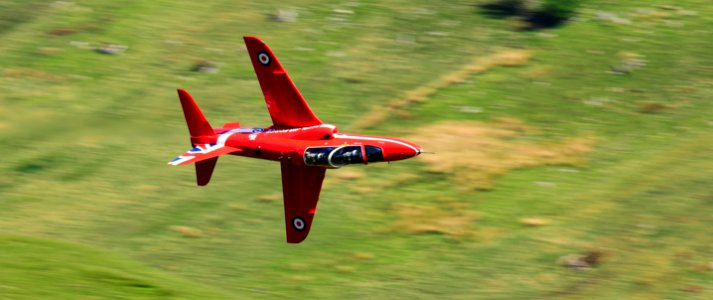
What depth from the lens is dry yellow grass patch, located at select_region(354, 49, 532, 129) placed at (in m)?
59.0

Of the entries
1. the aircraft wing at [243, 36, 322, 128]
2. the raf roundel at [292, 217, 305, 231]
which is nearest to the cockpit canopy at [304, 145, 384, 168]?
the aircraft wing at [243, 36, 322, 128]

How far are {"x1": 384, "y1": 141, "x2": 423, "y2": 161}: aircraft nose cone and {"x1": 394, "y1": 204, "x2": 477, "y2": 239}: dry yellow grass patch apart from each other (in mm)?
18034

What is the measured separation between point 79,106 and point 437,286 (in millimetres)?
25732

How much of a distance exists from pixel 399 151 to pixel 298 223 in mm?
6715

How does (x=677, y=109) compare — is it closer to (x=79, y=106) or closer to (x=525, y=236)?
(x=525, y=236)

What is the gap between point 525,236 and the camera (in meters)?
49.7

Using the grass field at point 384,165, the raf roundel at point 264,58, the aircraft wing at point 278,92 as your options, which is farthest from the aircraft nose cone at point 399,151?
the grass field at point 384,165

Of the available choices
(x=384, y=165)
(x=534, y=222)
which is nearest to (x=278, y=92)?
(x=534, y=222)

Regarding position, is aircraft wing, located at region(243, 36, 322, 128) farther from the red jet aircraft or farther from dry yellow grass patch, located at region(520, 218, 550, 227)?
dry yellow grass patch, located at region(520, 218, 550, 227)

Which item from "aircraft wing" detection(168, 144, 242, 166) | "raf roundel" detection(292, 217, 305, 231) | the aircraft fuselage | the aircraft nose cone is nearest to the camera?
the aircraft nose cone

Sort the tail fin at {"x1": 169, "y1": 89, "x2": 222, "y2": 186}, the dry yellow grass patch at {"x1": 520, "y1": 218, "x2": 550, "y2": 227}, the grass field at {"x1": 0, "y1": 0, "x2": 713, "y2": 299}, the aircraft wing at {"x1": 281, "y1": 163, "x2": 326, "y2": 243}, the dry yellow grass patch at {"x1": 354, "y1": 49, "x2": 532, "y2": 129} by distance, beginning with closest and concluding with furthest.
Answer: the tail fin at {"x1": 169, "y1": 89, "x2": 222, "y2": 186} < the aircraft wing at {"x1": 281, "y1": 163, "x2": 326, "y2": 243} < the grass field at {"x1": 0, "y1": 0, "x2": 713, "y2": 299} < the dry yellow grass patch at {"x1": 520, "y1": 218, "x2": 550, "y2": 227} < the dry yellow grass patch at {"x1": 354, "y1": 49, "x2": 532, "y2": 129}

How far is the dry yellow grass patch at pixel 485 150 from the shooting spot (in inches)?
2147

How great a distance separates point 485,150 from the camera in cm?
5622

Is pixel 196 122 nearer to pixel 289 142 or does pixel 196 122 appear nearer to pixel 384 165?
pixel 289 142
